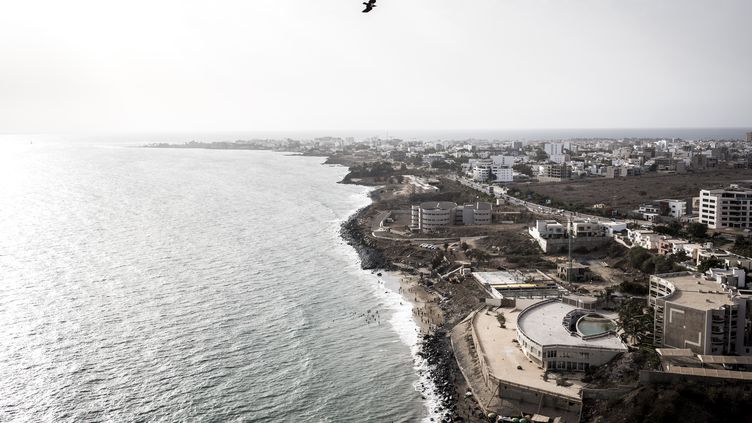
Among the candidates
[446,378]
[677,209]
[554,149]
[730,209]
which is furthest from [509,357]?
[554,149]

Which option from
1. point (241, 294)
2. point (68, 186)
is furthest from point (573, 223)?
point (68, 186)

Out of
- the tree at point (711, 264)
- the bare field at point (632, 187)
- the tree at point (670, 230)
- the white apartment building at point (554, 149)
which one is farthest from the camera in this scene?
the white apartment building at point (554, 149)

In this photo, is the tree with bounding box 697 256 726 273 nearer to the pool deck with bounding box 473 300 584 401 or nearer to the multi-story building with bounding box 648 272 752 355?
the multi-story building with bounding box 648 272 752 355

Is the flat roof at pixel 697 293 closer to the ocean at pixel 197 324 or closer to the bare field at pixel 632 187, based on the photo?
the ocean at pixel 197 324


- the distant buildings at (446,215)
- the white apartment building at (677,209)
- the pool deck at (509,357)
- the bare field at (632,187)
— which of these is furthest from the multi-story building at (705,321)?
the bare field at (632,187)

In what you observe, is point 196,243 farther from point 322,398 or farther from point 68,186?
point 68,186

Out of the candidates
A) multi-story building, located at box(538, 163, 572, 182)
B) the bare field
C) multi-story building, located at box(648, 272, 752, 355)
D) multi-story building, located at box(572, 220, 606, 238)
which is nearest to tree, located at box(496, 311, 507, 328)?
multi-story building, located at box(648, 272, 752, 355)

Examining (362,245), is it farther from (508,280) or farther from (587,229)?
(587,229)
